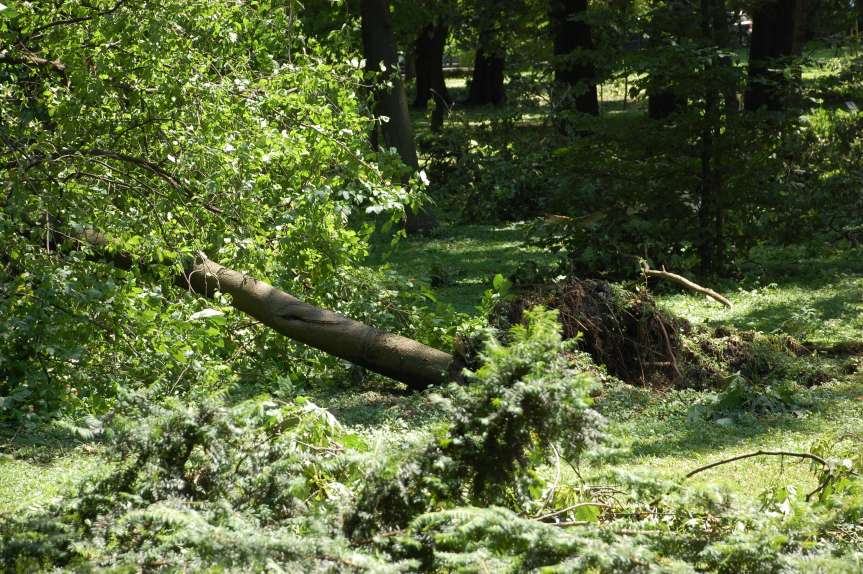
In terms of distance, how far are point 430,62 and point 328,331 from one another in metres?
26.2

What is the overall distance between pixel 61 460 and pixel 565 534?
336 centimetres

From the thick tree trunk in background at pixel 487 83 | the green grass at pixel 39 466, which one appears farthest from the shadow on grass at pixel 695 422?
the thick tree trunk in background at pixel 487 83

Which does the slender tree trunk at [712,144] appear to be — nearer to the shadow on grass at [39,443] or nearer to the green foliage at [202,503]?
the shadow on grass at [39,443]

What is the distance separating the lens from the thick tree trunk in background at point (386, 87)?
50.4 feet

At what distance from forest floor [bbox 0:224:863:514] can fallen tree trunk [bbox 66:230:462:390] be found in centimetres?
23

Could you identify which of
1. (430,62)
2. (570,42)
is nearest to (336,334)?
(570,42)

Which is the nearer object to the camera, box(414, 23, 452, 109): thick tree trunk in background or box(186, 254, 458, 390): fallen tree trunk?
box(186, 254, 458, 390): fallen tree trunk

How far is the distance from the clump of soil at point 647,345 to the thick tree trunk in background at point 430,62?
72.4 ft

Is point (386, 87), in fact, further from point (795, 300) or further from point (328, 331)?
point (328, 331)

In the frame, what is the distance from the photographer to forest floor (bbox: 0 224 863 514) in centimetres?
539

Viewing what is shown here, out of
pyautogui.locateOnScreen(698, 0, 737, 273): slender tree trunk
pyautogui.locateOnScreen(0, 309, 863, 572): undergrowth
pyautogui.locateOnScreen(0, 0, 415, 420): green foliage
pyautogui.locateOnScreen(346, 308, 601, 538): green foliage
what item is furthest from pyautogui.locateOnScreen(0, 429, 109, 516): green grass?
pyautogui.locateOnScreen(698, 0, 737, 273): slender tree trunk

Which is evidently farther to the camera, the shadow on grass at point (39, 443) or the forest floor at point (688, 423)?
the shadow on grass at point (39, 443)

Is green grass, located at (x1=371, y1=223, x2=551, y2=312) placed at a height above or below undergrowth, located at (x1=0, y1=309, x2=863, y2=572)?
below

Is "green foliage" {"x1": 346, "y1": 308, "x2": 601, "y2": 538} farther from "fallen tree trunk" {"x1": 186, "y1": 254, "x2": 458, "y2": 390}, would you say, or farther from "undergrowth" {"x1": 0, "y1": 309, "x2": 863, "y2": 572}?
"fallen tree trunk" {"x1": 186, "y1": 254, "x2": 458, "y2": 390}
